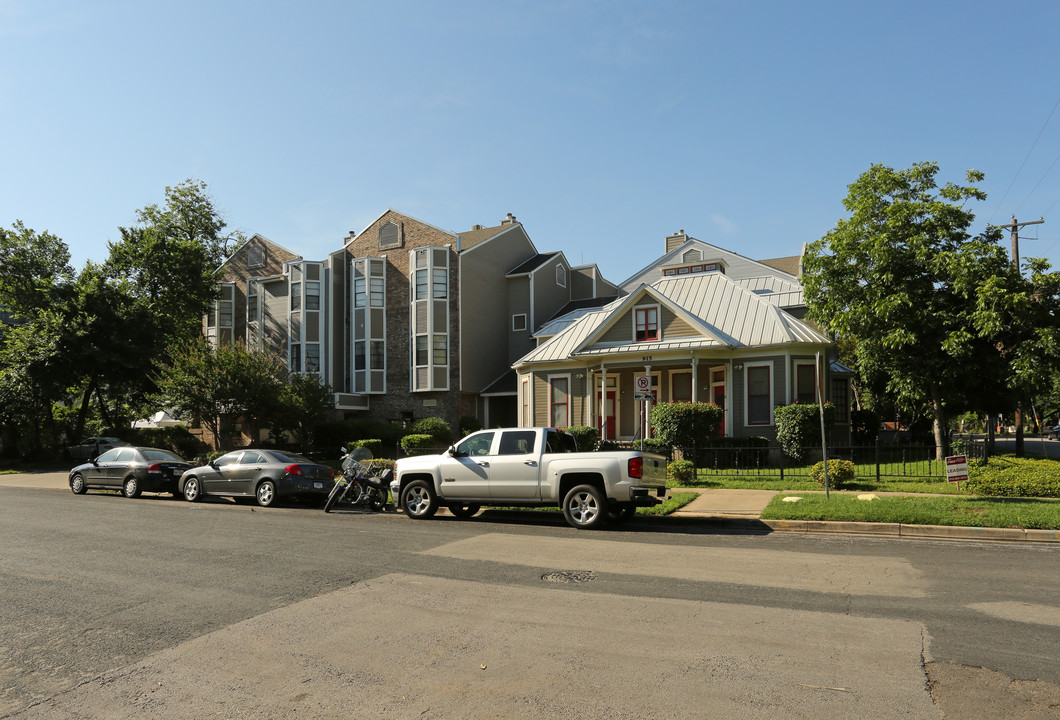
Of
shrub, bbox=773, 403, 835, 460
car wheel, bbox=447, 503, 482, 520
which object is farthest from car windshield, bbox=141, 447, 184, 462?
shrub, bbox=773, 403, 835, 460

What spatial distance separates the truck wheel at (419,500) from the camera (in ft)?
48.2

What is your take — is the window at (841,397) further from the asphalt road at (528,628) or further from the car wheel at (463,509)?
the car wheel at (463,509)

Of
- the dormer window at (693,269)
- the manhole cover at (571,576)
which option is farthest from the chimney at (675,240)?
the manhole cover at (571,576)

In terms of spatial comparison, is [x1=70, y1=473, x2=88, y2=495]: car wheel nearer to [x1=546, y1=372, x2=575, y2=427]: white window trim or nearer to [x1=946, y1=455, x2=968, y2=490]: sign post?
[x1=546, y1=372, x2=575, y2=427]: white window trim

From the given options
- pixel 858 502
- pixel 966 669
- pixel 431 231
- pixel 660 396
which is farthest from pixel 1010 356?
pixel 431 231

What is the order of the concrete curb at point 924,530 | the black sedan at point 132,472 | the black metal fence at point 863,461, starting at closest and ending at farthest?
the concrete curb at point 924,530 → the black metal fence at point 863,461 → the black sedan at point 132,472

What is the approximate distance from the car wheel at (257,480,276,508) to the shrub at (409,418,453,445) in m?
15.4

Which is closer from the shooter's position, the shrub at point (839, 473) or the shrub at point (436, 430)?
the shrub at point (839, 473)

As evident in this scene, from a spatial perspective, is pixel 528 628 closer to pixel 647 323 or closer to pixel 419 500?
pixel 419 500

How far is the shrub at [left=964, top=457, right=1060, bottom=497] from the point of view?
575 inches

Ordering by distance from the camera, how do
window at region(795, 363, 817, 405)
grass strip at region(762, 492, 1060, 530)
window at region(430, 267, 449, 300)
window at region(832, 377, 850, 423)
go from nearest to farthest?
grass strip at region(762, 492, 1060, 530) < window at region(795, 363, 817, 405) < window at region(832, 377, 850, 423) < window at region(430, 267, 449, 300)

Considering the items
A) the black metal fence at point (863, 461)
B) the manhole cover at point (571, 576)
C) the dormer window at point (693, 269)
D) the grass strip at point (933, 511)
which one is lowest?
the manhole cover at point (571, 576)

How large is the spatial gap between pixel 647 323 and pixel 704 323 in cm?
223

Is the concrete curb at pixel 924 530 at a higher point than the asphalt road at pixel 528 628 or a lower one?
lower
